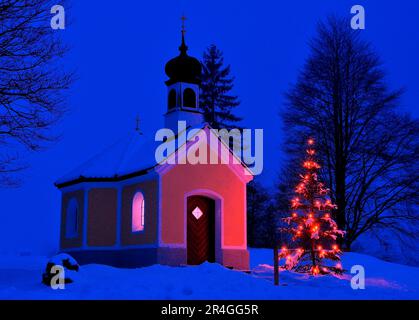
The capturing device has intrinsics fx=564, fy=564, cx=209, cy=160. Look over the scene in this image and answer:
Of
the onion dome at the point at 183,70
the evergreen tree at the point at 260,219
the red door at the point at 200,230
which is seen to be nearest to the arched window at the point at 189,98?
the onion dome at the point at 183,70

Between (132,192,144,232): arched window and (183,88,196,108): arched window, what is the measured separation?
4.50 m

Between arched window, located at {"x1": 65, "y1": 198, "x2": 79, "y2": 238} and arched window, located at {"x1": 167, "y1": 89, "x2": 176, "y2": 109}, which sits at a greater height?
arched window, located at {"x1": 167, "y1": 89, "x2": 176, "y2": 109}

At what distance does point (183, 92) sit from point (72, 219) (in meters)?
7.44

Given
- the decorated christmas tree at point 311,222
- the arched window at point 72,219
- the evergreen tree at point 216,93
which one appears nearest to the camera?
the decorated christmas tree at point 311,222

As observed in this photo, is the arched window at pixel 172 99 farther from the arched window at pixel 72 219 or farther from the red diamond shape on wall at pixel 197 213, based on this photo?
the arched window at pixel 72 219

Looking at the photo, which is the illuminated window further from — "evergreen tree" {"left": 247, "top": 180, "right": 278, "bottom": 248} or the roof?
"evergreen tree" {"left": 247, "top": 180, "right": 278, "bottom": 248}

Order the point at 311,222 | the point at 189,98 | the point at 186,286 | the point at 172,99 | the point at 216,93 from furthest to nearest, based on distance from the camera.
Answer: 1. the point at 216,93
2. the point at 172,99
3. the point at 189,98
4. the point at 311,222
5. the point at 186,286

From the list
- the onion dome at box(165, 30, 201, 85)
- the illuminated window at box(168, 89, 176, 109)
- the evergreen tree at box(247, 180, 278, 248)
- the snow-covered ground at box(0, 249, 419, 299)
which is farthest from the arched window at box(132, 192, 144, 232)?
the evergreen tree at box(247, 180, 278, 248)

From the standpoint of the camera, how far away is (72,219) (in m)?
24.8

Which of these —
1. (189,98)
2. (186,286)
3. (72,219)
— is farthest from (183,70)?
(186,286)

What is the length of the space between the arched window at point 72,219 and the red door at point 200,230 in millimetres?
5702

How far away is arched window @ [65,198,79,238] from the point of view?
24.3 metres

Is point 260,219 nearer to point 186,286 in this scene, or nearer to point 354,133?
point 354,133

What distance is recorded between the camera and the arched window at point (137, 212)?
71.2ft
